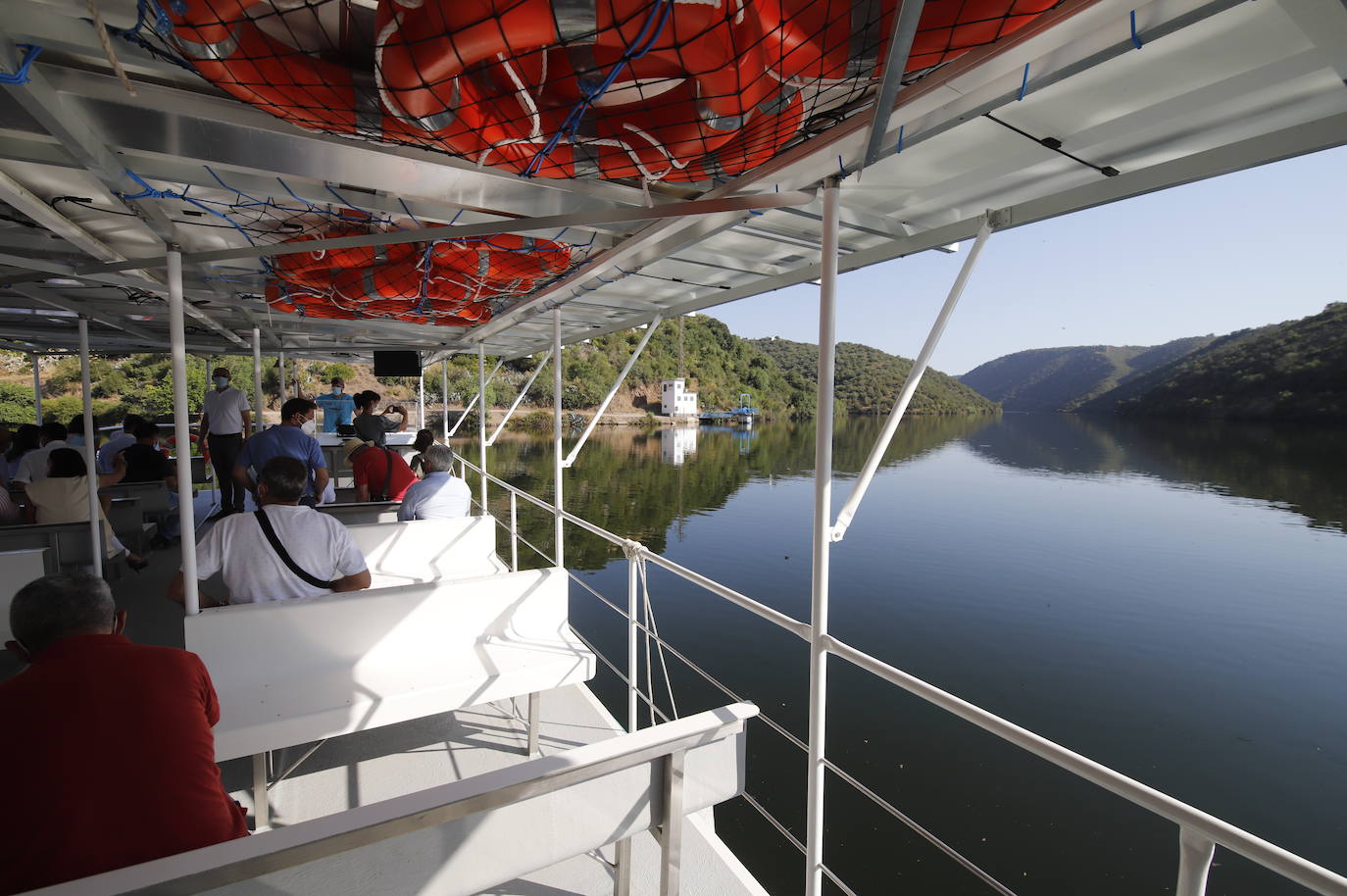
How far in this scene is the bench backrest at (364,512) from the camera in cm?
309

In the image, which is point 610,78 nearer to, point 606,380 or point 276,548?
point 276,548

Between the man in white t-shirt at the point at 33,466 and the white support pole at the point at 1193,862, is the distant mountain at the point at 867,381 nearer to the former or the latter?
the man in white t-shirt at the point at 33,466

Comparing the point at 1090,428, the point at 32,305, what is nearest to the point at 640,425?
the point at 1090,428

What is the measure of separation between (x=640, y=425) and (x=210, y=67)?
4514cm

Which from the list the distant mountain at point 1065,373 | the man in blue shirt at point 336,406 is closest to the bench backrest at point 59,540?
the man in blue shirt at point 336,406

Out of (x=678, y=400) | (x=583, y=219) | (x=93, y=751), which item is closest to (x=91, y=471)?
(x=93, y=751)

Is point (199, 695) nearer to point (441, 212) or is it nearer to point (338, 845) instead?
point (338, 845)

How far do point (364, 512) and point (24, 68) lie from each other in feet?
8.15

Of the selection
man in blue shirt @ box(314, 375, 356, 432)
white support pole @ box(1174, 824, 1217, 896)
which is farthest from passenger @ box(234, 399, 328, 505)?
man in blue shirt @ box(314, 375, 356, 432)

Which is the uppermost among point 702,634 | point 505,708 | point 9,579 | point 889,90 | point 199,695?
point 889,90

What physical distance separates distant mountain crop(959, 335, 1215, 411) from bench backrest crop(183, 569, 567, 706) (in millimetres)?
82767

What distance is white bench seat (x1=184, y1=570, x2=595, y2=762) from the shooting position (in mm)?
1579

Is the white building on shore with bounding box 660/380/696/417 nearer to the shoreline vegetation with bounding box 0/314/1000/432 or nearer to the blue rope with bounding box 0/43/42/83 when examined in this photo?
the shoreline vegetation with bounding box 0/314/1000/432

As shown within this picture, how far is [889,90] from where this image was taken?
0.93 meters
